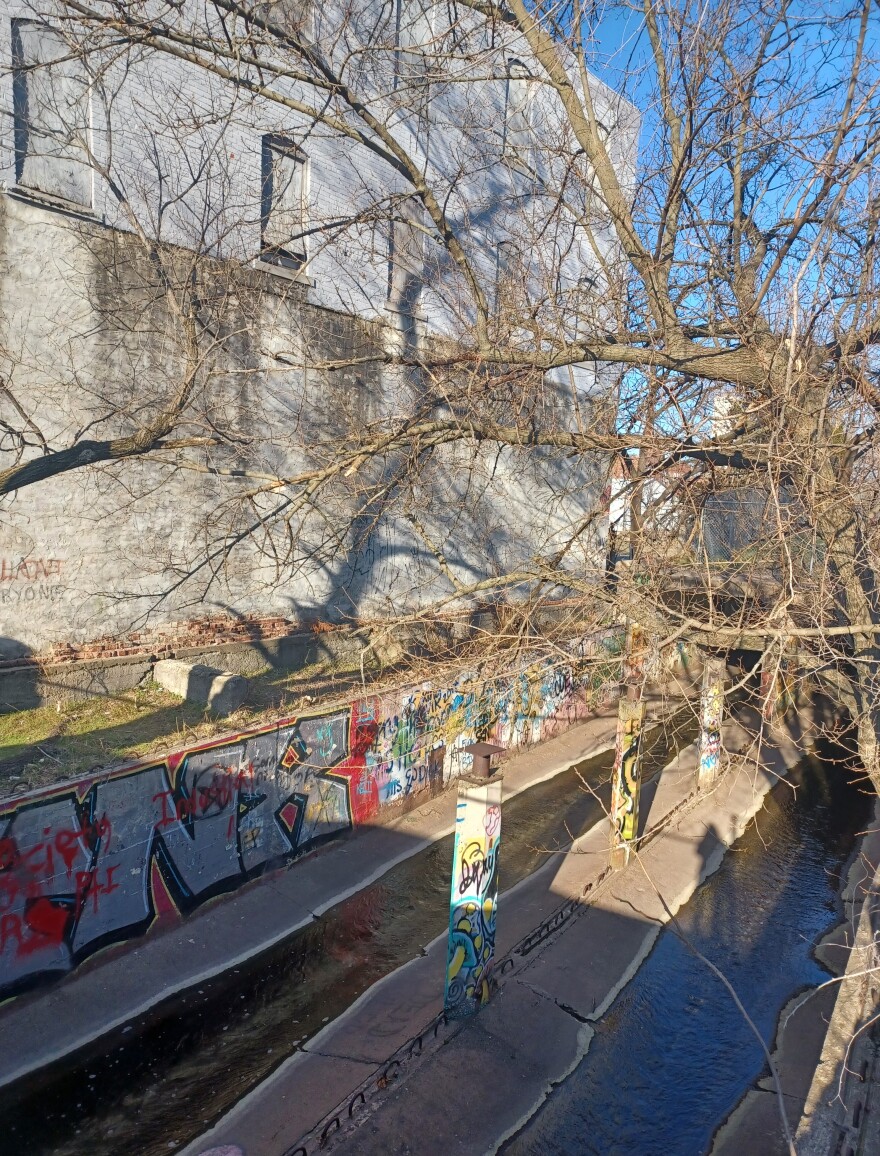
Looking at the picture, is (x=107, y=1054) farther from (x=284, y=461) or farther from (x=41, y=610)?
(x=284, y=461)

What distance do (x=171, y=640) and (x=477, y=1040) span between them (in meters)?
7.87

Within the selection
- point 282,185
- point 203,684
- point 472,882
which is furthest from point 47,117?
point 472,882

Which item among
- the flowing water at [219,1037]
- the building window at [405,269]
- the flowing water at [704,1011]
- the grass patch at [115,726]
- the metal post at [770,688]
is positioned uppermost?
the building window at [405,269]

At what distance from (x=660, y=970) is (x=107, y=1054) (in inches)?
221

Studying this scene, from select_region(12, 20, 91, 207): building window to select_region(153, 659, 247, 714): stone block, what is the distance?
265 inches

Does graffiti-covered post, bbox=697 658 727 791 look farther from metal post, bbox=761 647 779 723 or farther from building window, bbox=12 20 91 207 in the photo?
building window, bbox=12 20 91 207

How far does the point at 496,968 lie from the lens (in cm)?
802

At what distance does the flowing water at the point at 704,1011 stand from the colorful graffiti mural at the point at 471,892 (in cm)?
110

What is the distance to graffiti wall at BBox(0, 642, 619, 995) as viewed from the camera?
7.20 meters

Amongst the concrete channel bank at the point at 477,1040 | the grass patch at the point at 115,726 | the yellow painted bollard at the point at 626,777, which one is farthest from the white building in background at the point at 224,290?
the concrete channel bank at the point at 477,1040

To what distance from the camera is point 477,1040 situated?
698 cm

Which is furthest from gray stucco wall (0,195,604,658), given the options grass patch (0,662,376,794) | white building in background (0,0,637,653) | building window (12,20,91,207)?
grass patch (0,662,376,794)

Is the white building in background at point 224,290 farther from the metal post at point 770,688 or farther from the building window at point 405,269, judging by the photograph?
the metal post at point 770,688

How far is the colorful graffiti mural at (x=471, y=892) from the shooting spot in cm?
714
